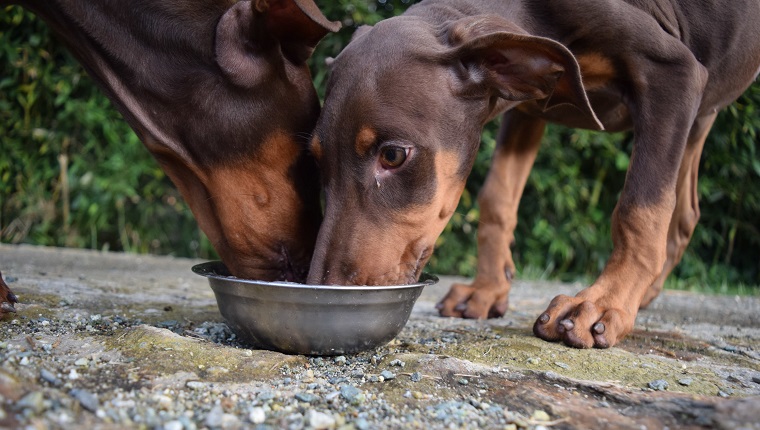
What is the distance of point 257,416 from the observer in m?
1.86

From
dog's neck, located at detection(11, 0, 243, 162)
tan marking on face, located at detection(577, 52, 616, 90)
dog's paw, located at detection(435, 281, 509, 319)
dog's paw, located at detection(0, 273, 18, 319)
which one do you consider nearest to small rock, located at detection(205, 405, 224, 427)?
dog's paw, located at detection(0, 273, 18, 319)

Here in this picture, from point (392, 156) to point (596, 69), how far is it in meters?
1.11

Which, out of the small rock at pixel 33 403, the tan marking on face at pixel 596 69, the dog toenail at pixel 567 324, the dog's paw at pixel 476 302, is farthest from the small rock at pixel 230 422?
the tan marking on face at pixel 596 69

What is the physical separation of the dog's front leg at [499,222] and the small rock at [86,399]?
225 cm

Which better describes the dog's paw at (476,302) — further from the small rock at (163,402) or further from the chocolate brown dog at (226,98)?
the small rock at (163,402)

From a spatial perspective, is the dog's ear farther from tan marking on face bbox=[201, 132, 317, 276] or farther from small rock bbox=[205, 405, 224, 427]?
small rock bbox=[205, 405, 224, 427]

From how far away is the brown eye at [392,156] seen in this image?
2.88 m

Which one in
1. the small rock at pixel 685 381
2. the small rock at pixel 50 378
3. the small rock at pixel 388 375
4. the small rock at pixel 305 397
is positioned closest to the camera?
the small rock at pixel 50 378

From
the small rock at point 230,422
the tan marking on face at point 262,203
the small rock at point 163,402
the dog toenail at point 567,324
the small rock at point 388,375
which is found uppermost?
the tan marking on face at point 262,203

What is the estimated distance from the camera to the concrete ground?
192cm

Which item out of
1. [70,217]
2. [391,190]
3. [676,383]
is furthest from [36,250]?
[676,383]

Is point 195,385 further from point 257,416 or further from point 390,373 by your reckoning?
point 390,373

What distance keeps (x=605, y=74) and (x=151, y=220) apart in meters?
4.80

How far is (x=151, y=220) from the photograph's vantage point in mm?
6785
